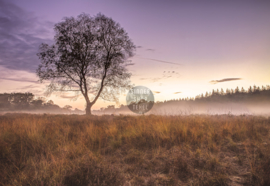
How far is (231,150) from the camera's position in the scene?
4707 mm

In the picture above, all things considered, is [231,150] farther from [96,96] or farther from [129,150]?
[96,96]

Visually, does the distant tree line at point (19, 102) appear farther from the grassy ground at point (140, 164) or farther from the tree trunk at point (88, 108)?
the grassy ground at point (140, 164)

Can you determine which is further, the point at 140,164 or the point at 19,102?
the point at 19,102

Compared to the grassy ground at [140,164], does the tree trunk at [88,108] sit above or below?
above

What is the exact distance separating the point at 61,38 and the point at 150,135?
17258 mm

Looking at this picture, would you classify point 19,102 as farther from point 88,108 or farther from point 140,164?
point 140,164

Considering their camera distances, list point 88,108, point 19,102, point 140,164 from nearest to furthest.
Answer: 1. point 140,164
2. point 88,108
3. point 19,102

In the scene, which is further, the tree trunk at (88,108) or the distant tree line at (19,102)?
the distant tree line at (19,102)

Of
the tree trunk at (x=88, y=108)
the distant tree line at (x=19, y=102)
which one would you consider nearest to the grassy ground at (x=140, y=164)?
the tree trunk at (x=88, y=108)

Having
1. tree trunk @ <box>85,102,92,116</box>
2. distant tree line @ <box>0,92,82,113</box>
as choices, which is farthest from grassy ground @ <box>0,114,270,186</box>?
distant tree line @ <box>0,92,82,113</box>

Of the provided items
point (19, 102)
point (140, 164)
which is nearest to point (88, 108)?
point (140, 164)

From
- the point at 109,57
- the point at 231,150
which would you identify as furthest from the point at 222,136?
the point at 109,57

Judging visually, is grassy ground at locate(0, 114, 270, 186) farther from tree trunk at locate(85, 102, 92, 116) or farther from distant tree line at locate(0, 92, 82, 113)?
distant tree line at locate(0, 92, 82, 113)

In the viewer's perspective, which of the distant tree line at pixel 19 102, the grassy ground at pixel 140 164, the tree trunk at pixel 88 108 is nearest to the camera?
the grassy ground at pixel 140 164
